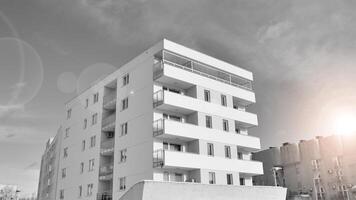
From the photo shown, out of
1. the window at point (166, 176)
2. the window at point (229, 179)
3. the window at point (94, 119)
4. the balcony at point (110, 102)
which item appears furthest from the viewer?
the window at point (94, 119)

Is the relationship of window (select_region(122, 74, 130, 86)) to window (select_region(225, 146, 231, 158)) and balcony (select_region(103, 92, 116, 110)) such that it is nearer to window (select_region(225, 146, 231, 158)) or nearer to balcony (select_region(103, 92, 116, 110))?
balcony (select_region(103, 92, 116, 110))

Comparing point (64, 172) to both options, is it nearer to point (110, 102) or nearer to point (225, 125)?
point (110, 102)

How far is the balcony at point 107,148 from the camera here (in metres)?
39.0

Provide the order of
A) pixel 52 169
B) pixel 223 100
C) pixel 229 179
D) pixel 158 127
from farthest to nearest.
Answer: pixel 52 169
pixel 223 100
pixel 229 179
pixel 158 127

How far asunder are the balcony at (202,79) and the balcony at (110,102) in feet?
27.1

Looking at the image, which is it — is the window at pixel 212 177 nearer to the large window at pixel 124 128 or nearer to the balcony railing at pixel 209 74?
the large window at pixel 124 128

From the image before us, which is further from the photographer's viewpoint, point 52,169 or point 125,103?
point 52,169

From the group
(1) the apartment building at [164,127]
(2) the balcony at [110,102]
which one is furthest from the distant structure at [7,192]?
(2) the balcony at [110,102]

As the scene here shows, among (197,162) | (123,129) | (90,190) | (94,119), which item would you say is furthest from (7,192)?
(197,162)

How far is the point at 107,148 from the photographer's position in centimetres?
3950

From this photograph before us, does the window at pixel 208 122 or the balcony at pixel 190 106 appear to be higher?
the balcony at pixel 190 106

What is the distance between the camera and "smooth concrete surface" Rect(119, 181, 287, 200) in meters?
26.8

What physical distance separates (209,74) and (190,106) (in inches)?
335

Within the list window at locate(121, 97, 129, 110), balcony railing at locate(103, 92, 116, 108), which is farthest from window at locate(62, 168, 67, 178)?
window at locate(121, 97, 129, 110)
